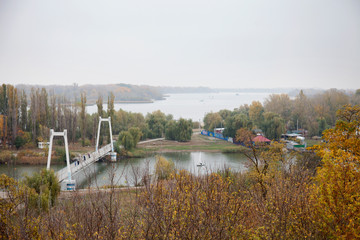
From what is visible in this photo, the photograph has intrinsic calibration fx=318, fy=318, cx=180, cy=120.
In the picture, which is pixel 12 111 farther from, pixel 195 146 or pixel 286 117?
pixel 286 117

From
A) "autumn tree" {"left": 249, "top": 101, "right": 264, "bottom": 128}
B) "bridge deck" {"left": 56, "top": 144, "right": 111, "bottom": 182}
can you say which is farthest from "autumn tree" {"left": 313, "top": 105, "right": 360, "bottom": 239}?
"autumn tree" {"left": 249, "top": 101, "right": 264, "bottom": 128}

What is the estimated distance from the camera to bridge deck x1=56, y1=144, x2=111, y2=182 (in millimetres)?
10846

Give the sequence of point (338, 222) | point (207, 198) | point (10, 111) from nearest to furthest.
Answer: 1. point (338, 222)
2. point (207, 198)
3. point (10, 111)

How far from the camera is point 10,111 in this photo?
58.6ft

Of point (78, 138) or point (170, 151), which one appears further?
point (78, 138)

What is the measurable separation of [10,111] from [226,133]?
13.2 metres

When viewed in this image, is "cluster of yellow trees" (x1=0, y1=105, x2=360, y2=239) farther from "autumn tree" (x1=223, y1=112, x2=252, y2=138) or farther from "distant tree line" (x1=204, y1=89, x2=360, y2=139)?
"distant tree line" (x1=204, y1=89, x2=360, y2=139)

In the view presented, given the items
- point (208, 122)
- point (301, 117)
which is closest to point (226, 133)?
point (208, 122)

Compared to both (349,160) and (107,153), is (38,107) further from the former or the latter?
(349,160)

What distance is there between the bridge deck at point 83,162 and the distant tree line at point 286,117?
353 inches

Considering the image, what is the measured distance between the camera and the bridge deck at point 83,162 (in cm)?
1085

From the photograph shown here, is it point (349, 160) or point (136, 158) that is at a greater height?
point (349, 160)

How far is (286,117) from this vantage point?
24.6 meters

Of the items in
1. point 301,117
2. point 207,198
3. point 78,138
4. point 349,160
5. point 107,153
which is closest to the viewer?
point 207,198
